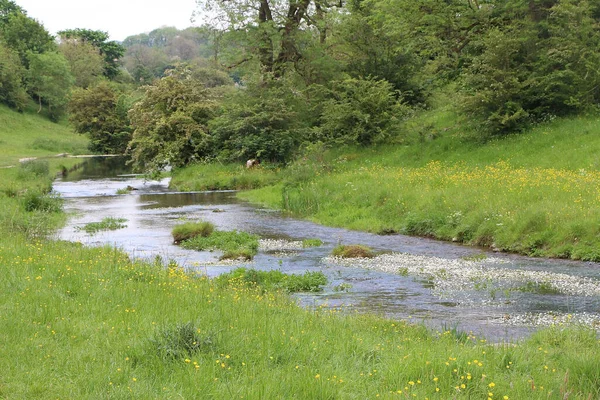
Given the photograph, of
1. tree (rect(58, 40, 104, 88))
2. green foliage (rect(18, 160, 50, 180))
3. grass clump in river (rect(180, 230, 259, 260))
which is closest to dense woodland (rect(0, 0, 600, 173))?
green foliage (rect(18, 160, 50, 180))

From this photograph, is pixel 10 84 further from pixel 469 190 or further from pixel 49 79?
pixel 469 190

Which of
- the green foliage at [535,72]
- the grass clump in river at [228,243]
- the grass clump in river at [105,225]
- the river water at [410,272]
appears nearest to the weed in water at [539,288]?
the river water at [410,272]

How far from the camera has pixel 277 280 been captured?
13570 millimetres

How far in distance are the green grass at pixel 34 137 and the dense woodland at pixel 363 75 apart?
2300cm

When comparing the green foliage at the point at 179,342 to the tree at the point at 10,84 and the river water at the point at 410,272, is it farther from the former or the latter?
the tree at the point at 10,84

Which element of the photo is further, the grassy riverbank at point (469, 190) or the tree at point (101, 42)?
the tree at point (101, 42)

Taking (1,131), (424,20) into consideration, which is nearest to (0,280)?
(424,20)

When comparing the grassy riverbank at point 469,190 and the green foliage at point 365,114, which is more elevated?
the green foliage at point 365,114

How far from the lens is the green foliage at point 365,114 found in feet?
109

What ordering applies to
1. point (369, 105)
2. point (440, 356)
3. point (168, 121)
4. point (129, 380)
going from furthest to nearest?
1. point (168, 121)
2. point (369, 105)
3. point (440, 356)
4. point (129, 380)

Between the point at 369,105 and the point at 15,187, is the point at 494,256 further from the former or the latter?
the point at 15,187

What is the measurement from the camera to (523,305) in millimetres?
11359

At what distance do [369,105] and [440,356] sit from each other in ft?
91.5

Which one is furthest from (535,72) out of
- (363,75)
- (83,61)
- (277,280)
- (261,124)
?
(83,61)
